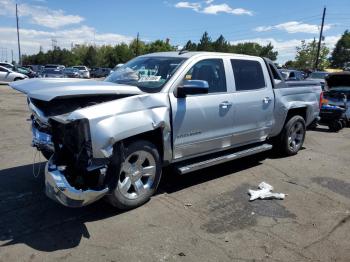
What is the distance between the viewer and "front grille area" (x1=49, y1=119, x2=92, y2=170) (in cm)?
395

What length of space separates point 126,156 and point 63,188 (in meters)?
0.85

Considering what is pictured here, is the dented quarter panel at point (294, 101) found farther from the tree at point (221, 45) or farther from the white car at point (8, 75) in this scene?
the tree at point (221, 45)

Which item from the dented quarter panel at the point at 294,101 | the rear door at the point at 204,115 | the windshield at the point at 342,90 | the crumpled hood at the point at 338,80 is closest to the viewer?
the rear door at the point at 204,115

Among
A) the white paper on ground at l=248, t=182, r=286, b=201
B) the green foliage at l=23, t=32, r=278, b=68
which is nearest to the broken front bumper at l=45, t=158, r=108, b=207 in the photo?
the white paper on ground at l=248, t=182, r=286, b=201

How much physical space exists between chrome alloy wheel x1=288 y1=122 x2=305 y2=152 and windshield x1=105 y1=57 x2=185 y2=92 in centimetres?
320

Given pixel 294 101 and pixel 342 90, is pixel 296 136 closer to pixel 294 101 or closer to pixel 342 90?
pixel 294 101

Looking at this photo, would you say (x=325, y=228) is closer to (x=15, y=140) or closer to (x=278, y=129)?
(x=278, y=129)

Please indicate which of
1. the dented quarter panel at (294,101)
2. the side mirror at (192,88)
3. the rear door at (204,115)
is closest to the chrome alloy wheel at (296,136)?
the dented quarter panel at (294,101)

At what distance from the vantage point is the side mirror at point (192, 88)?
15.7 feet

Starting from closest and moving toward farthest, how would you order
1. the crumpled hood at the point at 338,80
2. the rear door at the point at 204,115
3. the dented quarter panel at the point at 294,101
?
1. the rear door at the point at 204,115
2. the dented quarter panel at the point at 294,101
3. the crumpled hood at the point at 338,80

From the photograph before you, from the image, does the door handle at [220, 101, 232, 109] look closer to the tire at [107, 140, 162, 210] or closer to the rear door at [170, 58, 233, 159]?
the rear door at [170, 58, 233, 159]

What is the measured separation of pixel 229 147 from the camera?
234 inches

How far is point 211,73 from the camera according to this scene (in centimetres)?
560

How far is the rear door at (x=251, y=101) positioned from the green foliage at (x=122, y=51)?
227 feet
